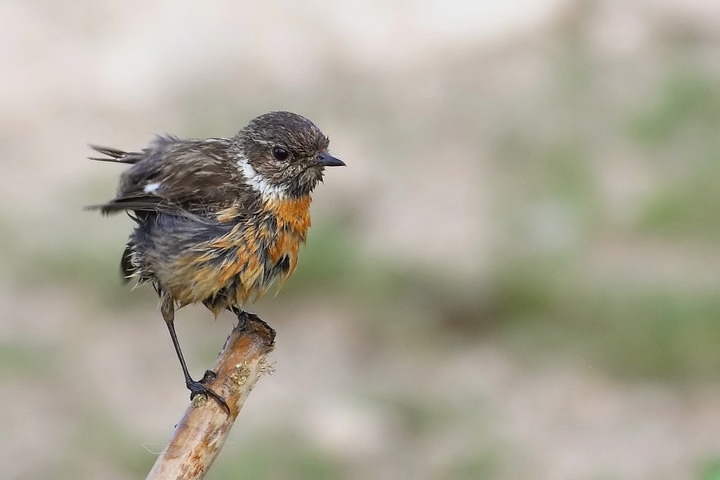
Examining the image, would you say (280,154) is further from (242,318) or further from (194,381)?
(194,381)

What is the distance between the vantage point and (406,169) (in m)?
10.7

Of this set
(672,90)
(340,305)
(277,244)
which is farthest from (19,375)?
(672,90)

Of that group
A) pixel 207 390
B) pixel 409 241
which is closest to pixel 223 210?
pixel 207 390

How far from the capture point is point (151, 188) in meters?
5.14

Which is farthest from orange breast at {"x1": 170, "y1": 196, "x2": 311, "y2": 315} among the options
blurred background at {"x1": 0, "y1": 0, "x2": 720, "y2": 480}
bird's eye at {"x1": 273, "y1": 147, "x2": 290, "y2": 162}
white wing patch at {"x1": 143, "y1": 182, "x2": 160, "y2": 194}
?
blurred background at {"x1": 0, "y1": 0, "x2": 720, "y2": 480}

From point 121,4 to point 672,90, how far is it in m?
5.50

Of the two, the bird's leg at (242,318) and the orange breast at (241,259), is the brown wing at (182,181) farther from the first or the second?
the bird's leg at (242,318)

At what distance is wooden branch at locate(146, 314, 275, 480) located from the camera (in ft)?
13.1

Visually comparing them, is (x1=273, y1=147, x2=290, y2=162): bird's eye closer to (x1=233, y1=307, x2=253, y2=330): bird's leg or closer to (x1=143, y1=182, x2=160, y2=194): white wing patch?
(x1=143, y1=182, x2=160, y2=194): white wing patch

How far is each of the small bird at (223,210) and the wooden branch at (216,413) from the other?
207 mm

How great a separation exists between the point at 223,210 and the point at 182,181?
0.23 meters

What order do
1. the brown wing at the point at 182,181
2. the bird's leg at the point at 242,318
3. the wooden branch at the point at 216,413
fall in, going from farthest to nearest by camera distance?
the brown wing at the point at 182,181 < the bird's leg at the point at 242,318 < the wooden branch at the point at 216,413

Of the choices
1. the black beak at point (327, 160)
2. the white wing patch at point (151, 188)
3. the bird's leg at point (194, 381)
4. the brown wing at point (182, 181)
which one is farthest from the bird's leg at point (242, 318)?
the black beak at point (327, 160)

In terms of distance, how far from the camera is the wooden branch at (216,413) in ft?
13.1
